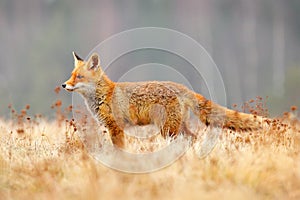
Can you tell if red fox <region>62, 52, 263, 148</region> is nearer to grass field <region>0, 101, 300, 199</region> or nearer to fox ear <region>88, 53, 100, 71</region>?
fox ear <region>88, 53, 100, 71</region>

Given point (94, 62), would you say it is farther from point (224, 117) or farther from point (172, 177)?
point (172, 177)

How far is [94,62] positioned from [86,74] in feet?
0.71

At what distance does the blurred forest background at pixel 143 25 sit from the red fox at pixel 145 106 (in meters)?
17.1

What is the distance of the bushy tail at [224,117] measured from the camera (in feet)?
22.6

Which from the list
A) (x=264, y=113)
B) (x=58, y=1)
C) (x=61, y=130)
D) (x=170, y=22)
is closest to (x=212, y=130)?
(x=264, y=113)

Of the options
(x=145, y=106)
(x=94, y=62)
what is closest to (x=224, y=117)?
(x=145, y=106)

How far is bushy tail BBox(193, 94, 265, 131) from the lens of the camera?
6891 millimetres

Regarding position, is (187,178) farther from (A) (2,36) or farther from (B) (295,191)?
(A) (2,36)

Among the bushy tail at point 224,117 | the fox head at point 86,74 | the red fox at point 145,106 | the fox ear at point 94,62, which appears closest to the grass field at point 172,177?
the bushy tail at point 224,117

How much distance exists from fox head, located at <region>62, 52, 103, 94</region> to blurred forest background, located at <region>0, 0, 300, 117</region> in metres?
17.1

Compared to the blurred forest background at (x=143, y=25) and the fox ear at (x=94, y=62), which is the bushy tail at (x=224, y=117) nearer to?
the fox ear at (x=94, y=62)

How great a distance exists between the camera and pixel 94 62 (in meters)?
7.24

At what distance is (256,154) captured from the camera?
5.75 meters

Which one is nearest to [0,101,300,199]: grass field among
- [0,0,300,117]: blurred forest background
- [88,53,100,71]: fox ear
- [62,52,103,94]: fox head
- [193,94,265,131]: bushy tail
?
[193,94,265,131]: bushy tail
